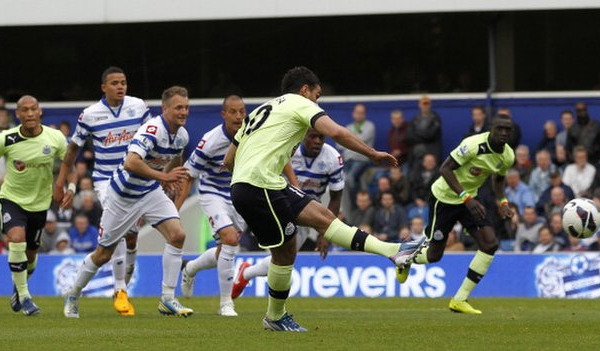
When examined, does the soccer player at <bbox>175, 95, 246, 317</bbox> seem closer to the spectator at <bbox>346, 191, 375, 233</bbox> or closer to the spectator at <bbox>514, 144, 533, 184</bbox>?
the spectator at <bbox>346, 191, 375, 233</bbox>

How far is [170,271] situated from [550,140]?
1092 centimetres

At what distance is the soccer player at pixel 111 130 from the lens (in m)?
16.1

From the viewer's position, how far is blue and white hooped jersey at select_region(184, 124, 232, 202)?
1573 cm

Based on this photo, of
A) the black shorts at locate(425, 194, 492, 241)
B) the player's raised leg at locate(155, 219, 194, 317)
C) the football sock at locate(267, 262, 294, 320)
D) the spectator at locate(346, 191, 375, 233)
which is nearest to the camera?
the football sock at locate(267, 262, 294, 320)

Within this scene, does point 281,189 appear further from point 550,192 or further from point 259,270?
point 550,192

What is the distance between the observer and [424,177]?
2455 cm

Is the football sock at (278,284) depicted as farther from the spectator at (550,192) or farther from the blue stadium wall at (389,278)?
the spectator at (550,192)

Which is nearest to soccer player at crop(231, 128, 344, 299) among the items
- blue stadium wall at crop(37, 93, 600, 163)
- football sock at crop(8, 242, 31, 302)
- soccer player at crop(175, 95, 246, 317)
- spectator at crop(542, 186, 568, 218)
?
soccer player at crop(175, 95, 246, 317)

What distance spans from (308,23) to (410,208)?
5161 millimetres

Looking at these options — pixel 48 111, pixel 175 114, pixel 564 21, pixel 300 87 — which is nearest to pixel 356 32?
pixel 564 21

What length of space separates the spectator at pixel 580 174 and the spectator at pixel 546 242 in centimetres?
117

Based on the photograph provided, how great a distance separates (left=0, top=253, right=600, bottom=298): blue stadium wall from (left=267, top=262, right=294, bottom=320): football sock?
9730 millimetres

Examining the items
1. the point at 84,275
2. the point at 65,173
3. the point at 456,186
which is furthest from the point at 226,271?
the point at 456,186

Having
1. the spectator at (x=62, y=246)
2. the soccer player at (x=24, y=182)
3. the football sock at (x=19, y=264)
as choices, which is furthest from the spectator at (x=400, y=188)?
the football sock at (x=19, y=264)
